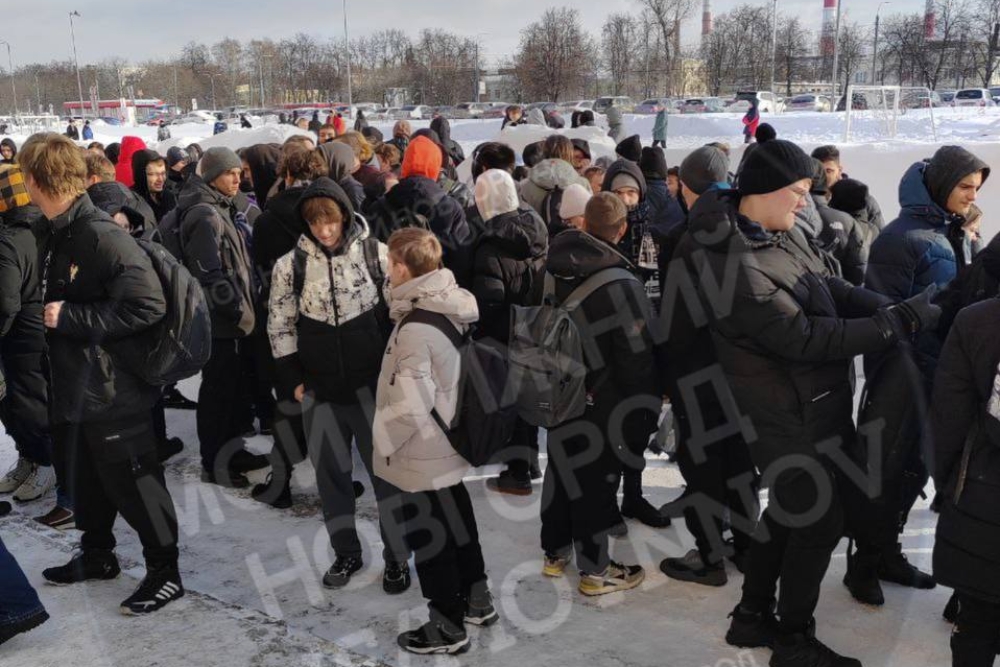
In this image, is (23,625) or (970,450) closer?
(970,450)

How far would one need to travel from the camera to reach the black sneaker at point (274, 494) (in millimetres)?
4535

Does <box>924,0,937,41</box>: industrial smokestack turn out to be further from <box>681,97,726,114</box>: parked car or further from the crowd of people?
the crowd of people

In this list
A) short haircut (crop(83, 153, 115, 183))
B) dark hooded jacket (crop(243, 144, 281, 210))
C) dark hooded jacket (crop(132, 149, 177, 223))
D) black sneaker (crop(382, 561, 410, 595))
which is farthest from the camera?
dark hooded jacket (crop(132, 149, 177, 223))

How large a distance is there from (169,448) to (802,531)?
396 centimetres

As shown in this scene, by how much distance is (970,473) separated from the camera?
2455 millimetres

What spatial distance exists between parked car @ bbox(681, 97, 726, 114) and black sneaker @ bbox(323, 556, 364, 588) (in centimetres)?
3788

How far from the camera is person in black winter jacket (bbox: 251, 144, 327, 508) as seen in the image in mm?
4438

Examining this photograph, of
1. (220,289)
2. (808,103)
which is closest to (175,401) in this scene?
(220,289)

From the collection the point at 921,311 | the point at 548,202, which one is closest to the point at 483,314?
the point at 548,202

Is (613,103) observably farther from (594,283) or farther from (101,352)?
(101,352)

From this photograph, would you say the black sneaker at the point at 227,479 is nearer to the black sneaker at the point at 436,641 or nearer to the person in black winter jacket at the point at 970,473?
the black sneaker at the point at 436,641

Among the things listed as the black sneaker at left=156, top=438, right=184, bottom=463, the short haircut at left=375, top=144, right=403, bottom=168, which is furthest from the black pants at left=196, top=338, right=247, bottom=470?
the short haircut at left=375, top=144, right=403, bottom=168

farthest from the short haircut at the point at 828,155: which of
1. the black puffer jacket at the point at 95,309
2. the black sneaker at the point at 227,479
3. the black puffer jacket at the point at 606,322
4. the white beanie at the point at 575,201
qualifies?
the black puffer jacket at the point at 95,309

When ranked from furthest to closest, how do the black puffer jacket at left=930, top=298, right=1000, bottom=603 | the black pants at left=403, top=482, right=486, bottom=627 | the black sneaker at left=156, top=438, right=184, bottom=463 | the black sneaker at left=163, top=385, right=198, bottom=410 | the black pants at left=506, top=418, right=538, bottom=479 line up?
the black sneaker at left=163, top=385, right=198, bottom=410, the black sneaker at left=156, top=438, right=184, bottom=463, the black pants at left=506, top=418, right=538, bottom=479, the black pants at left=403, top=482, right=486, bottom=627, the black puffer jacket at left=930, top=298, right=1000, bottom=603
